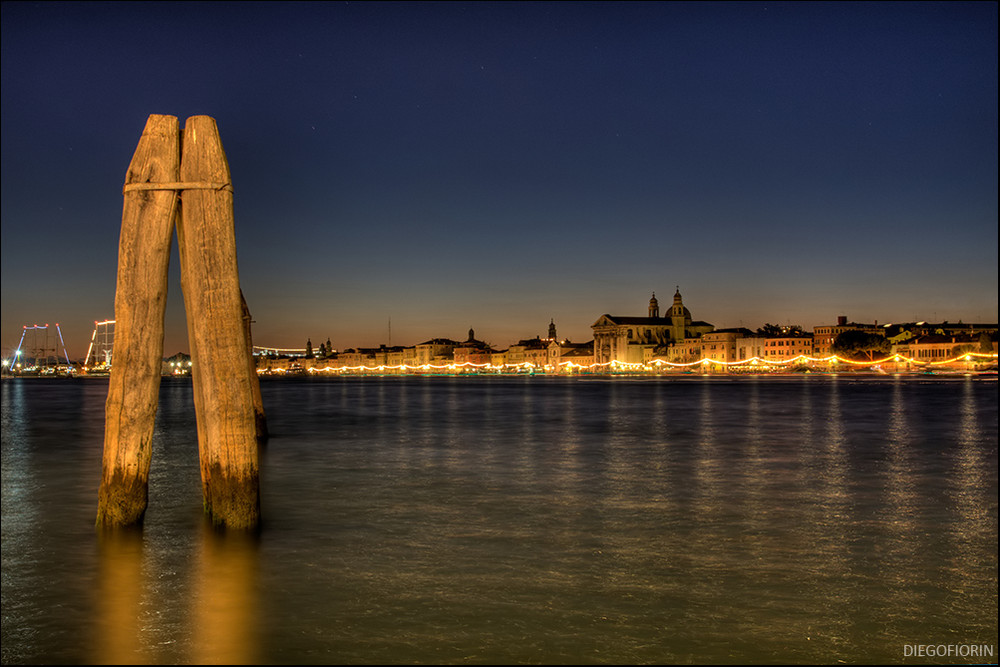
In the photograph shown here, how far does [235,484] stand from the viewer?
27.6 feet

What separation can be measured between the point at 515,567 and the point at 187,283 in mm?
4192

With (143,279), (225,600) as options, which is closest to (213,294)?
(143,279)

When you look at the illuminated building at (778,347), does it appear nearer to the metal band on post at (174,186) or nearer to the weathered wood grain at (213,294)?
the weathered wood grain at (213,294)

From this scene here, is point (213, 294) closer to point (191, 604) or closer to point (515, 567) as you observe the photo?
point (191, 604)

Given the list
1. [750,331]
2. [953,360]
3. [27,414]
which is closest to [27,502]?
[27,414]

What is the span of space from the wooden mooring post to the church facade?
6911 inches

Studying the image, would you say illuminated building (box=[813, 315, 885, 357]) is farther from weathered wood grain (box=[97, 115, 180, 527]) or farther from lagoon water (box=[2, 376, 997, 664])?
weathered wood grain (box=[97, 115, 180, 527])

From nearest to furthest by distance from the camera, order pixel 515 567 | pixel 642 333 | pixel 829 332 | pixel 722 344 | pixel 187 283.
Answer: pixel 187 283 < pixel 515 567 < pixel 829 332 < pixel 722 344 < pixel 642 333

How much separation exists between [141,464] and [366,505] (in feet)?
15.1

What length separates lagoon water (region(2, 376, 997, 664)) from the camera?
20.4 feet

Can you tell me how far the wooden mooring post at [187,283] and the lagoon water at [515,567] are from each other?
1.59 metres

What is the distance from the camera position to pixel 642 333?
185 metres

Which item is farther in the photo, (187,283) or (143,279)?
(187,283)

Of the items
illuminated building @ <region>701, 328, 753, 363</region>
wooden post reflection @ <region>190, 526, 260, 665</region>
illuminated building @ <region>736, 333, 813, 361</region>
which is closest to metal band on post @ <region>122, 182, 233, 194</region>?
wooden post reflection @ <region>190, 526, 260, 665</region>
